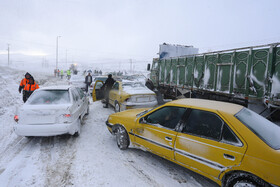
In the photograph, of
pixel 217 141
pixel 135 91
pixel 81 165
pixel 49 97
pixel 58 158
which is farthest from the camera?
pixel 135 91

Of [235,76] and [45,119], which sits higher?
Result: [235,76]

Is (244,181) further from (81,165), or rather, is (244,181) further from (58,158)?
(58,158)

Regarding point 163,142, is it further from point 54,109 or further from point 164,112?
point 54,109

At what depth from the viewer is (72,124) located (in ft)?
14.3

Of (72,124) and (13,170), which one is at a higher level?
(72,124)

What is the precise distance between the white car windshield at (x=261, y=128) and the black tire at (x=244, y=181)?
1.56 ft

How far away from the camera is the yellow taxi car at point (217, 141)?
219 centimetres

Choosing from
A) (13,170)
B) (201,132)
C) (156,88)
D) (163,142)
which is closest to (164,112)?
(163,142)

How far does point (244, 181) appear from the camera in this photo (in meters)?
2.28

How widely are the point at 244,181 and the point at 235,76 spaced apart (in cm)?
428

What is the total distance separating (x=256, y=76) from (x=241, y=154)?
12.4 ft

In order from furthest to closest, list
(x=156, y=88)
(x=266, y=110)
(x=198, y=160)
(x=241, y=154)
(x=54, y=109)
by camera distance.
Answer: (x=156, y=88)
(x=266, y=110)
(x=54, y=109)
(x=198, y=160)
(x=241, y=154)

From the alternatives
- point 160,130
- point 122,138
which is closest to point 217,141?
point 160,130

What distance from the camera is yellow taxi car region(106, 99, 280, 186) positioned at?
2186 millimetres
